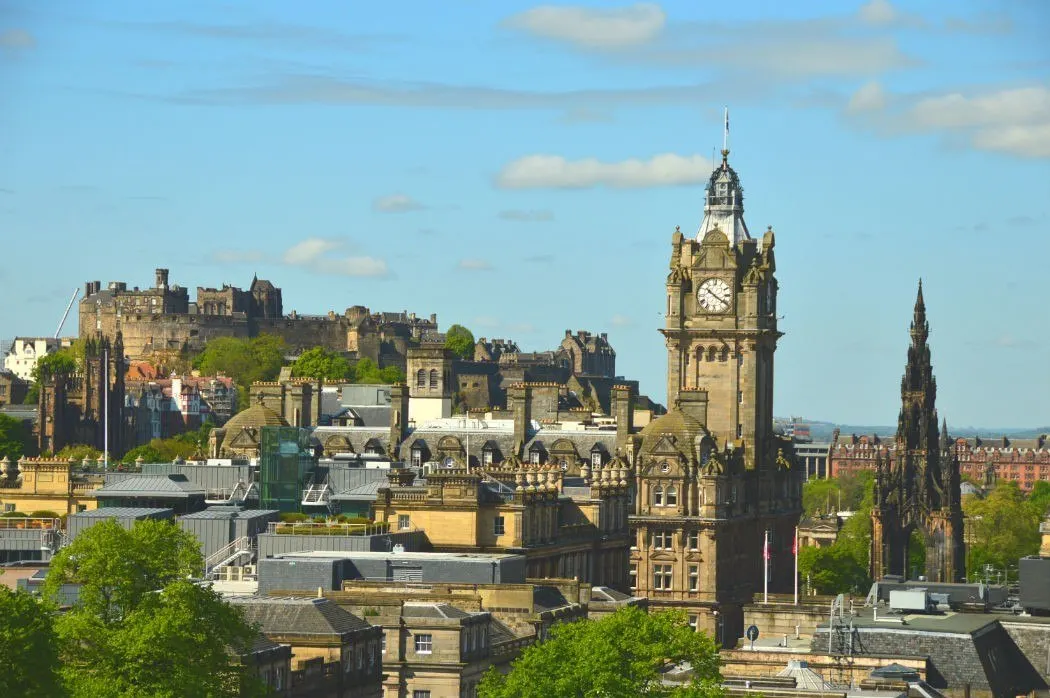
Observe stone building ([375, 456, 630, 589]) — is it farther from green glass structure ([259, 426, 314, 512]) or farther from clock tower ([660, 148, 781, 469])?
clock tower ([660, 148, 781, 469])

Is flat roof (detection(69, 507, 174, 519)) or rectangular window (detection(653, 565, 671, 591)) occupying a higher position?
flat roof (detection(69, 507, 174, 519))

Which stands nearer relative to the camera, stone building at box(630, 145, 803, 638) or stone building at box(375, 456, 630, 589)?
stone building at box(375, 456, 630, 589)

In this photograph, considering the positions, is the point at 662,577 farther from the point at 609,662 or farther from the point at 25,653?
the point at 25,653

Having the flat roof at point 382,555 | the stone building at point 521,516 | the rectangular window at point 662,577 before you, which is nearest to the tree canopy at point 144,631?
the flat roof at point 382,555

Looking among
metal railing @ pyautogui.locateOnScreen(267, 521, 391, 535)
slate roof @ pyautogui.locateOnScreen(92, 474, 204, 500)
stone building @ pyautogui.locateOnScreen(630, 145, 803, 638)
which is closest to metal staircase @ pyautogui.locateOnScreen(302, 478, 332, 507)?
slate roof @ pyautogui.locateOnScreen(92, 474, 204, 500)

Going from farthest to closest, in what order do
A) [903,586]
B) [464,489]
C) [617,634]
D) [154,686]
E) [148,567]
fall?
[903,586] < [464,489] < [617,634] < [148,567] < [154,686]

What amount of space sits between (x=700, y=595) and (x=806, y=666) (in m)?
70.5

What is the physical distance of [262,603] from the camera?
95.4 metres

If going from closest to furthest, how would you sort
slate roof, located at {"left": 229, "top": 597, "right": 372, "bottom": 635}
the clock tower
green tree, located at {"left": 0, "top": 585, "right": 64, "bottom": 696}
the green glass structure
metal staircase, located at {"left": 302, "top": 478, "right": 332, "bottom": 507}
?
green tree, located at {"left": 0, "top": 585, "right": 64, "bottom": 696} → slate roof, located at {"left": 229, "top": 597, "right": 372, "bottom": 635} → the green glass structure → metal staircase, located at {"left": 302, "top": 478, "right": 332, "bottom": 507} → the clock tower

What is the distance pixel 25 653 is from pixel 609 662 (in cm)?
2320

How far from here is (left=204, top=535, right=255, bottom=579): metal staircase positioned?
118 meters

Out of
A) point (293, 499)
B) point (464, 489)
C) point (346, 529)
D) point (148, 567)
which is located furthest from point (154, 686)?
point (293, 499)

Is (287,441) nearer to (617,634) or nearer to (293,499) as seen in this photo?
(293,499)

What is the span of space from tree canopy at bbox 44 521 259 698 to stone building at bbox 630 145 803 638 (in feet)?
271
